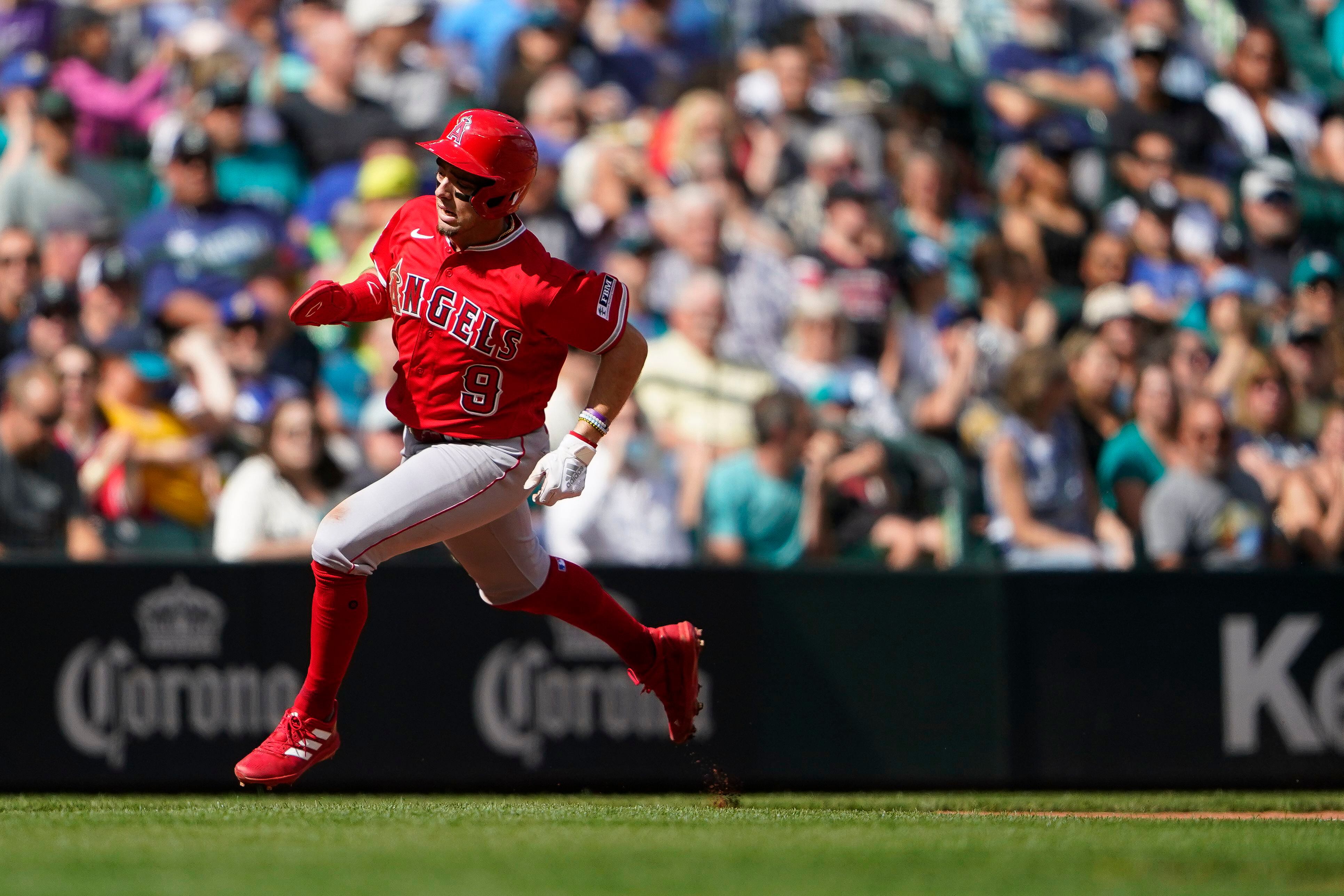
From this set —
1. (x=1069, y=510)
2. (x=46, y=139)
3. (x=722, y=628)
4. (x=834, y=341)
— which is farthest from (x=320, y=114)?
(x=1069, y=510)

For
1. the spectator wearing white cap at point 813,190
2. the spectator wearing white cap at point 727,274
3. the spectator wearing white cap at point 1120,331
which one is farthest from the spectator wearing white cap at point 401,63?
the spectator wearing white cap at point 1120,331

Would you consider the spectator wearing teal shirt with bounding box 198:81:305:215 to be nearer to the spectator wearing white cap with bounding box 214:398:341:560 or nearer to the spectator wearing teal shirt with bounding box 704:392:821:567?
the spectator wearing white cap with bounding box 214:398:341:560

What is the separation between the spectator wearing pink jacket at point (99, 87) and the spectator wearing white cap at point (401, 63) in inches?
43.6

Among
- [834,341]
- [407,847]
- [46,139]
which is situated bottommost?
[407,847]

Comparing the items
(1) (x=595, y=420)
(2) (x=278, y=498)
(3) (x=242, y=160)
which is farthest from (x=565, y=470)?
(3) (x=242, y=160)

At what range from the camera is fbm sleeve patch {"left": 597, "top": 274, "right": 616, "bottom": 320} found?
17.5 ft

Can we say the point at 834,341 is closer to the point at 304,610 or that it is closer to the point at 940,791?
the point at 940,791

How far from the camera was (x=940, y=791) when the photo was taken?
Answer: 7.80 m

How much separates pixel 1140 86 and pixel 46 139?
6.83 meters

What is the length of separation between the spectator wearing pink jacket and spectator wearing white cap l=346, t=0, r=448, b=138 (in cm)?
111

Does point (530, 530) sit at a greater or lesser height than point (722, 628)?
greater

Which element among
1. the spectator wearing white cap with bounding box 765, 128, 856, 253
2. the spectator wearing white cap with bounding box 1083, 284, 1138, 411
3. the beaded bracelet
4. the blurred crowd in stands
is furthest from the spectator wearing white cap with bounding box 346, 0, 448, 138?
the beaded bracelet

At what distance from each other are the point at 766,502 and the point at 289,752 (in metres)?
3.56

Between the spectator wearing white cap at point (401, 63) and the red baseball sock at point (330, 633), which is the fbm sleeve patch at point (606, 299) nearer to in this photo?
the red baseball sock at point (330, 633)
